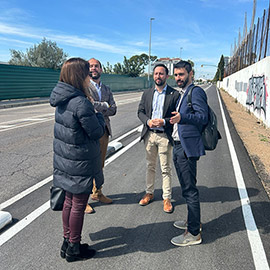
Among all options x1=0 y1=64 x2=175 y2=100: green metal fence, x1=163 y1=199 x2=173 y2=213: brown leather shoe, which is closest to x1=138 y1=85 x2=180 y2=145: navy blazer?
x1=163 y1=199 x2=173 y2=213: brown leather shoe

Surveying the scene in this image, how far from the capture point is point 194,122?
258 centimetres

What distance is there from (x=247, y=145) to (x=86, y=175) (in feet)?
21.9

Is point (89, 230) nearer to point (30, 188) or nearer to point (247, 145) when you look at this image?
point (30, 188)

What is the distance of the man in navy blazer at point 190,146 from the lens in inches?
103

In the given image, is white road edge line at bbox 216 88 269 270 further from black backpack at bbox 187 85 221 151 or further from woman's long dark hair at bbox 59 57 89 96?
woman's long dark hair at bbox 59 57 89 96

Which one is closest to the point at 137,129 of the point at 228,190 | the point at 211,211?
the point at 228,190

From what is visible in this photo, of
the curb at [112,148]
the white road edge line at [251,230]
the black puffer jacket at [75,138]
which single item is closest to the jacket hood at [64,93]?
the black puffer jacket at [75,138]

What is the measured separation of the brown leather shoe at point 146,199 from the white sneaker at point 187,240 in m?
0.94

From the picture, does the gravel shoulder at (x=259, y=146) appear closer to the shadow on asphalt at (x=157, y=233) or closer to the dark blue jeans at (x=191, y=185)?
the shadow on asphalt at (x=157, y=233)

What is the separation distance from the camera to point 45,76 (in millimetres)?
23828

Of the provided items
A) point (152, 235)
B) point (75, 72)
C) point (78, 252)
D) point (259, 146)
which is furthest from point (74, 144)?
point (259, 146)

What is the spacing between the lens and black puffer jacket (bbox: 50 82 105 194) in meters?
2.22

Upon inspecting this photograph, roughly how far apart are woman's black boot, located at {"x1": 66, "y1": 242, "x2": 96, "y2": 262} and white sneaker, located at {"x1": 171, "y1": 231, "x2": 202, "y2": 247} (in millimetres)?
951

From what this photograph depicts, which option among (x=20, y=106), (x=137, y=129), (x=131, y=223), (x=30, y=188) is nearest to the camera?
(x=131, y=223)
